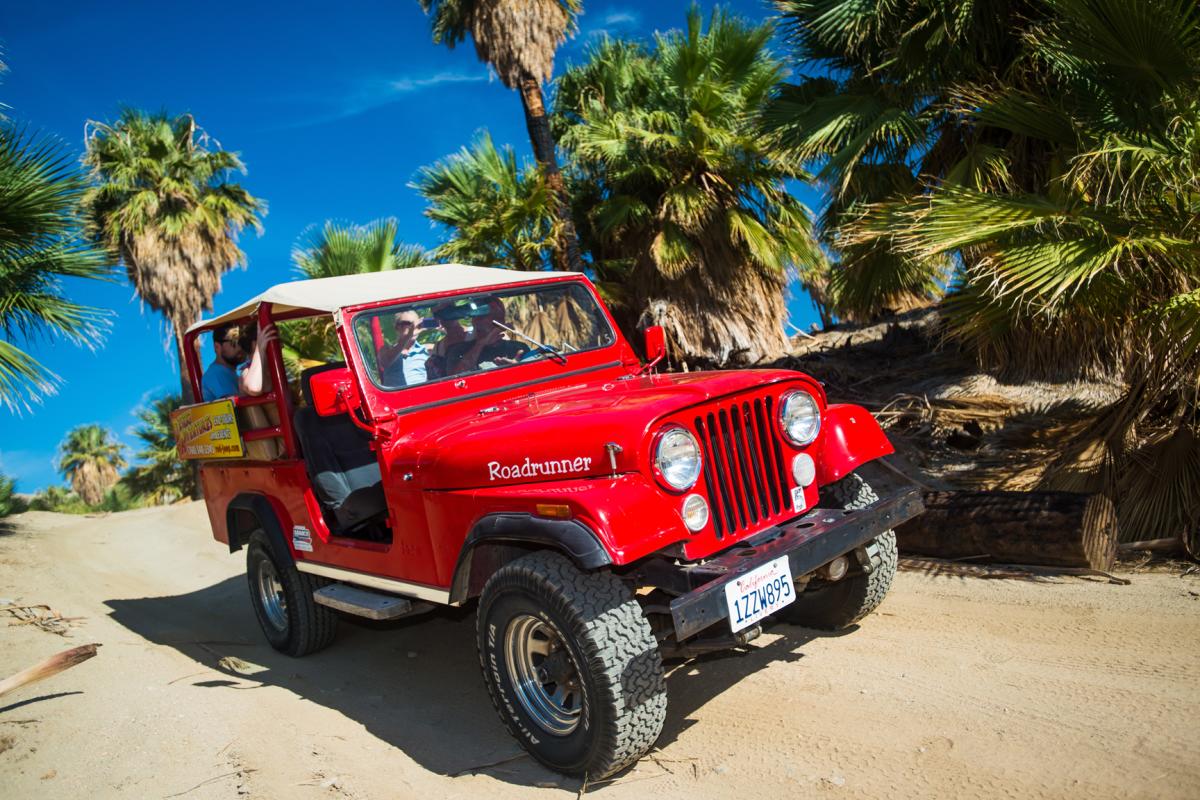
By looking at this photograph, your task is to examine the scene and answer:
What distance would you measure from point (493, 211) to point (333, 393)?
9.52m

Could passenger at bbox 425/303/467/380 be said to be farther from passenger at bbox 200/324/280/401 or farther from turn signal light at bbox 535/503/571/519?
passenger at bbox 200/324/280/401

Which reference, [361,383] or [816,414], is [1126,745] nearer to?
[816,414]

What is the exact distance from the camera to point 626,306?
586 inches

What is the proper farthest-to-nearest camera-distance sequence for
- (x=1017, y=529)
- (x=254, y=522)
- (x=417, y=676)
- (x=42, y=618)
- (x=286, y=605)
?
(x=42, y=618) < (x=254, y=522) < (x=286, y=605) < (x=1017, y=529) < (x=417, y=676)

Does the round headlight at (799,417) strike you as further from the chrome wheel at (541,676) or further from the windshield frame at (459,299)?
the windshield frame at (459,299)

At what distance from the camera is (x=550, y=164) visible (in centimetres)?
1398

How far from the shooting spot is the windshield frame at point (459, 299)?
4.47 meters

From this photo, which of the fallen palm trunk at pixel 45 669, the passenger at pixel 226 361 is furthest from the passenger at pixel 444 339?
the fallen palm trunk at pixel 45 669

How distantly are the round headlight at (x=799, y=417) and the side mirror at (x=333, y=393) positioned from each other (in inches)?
82.6

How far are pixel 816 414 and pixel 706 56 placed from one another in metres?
10.2

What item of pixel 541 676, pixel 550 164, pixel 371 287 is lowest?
pixel 541 676

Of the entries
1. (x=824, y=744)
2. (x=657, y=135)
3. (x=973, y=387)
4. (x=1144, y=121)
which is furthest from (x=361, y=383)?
(x=657, y=135)

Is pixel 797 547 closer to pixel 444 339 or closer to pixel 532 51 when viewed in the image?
pixel 444 339

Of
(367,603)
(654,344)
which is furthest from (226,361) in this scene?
(654,344)
